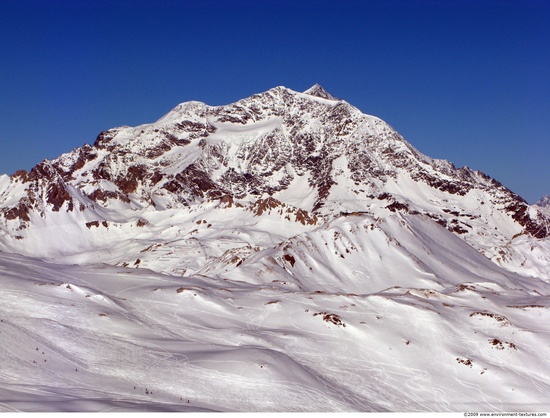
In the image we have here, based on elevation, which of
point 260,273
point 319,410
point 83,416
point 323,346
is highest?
point 260,273

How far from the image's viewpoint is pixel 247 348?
43.8 metres

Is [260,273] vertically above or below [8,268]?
above

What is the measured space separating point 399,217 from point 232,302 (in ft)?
294

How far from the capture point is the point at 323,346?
165ft

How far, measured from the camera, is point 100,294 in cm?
5212

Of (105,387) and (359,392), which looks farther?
(359,392)

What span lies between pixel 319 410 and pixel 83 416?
14322 mm

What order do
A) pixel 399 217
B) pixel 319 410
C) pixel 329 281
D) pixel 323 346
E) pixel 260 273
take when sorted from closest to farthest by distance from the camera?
pixel 319 410 → pixel 323 346 → pixel 260 273 → pixel 329 281 → pixel 399 217

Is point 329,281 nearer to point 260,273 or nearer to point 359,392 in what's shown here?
point 260,273

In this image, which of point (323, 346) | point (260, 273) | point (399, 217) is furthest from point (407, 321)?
point (399, 217)

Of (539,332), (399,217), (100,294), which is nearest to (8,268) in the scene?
A: (100,294)

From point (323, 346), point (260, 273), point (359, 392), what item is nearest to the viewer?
point (359, 392)

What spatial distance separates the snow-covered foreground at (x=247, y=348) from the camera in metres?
34.5

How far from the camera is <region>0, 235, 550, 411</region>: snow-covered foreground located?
34.5m
